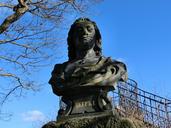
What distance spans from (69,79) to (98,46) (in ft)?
2.26

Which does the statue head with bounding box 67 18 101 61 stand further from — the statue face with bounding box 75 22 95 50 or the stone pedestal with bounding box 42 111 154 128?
the stone pedestal with bounding box 42 111 154 128

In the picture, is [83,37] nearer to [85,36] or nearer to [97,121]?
[85,36]

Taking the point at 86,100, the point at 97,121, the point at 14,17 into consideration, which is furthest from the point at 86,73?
the point at 14,17

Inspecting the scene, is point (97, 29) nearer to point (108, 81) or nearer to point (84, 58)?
point (84, 58)

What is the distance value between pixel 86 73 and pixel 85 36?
552 mm

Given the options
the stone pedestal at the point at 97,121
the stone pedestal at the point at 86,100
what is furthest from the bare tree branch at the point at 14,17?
the stone pedestal at the point at 97,121

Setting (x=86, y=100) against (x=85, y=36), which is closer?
(x=86, y=100)

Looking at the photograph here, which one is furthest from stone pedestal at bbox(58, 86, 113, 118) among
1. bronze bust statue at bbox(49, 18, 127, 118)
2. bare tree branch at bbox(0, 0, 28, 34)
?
bare tree branch at bbox(0, 0, 28, 34)

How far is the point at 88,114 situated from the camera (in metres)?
4.87

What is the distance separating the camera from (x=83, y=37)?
5.36 m

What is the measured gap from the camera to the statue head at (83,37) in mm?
5371

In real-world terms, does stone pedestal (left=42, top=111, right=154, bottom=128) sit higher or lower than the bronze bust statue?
lower

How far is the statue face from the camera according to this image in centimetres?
536

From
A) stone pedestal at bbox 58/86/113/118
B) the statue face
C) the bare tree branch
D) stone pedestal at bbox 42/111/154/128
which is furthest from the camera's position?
the bare tree branch
